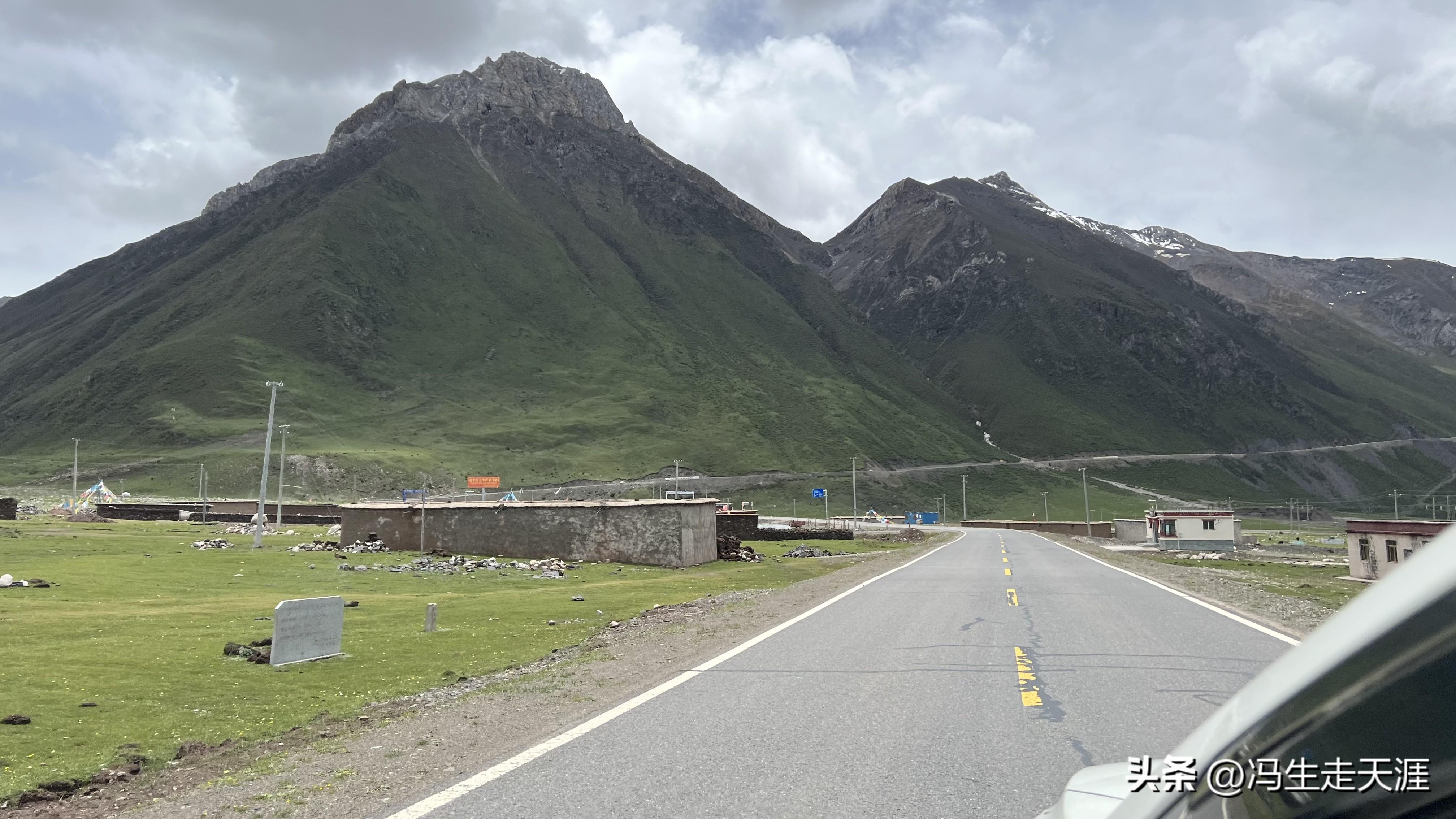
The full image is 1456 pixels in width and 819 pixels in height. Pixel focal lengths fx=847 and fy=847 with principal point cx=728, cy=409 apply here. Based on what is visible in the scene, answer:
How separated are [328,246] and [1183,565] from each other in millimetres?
183631

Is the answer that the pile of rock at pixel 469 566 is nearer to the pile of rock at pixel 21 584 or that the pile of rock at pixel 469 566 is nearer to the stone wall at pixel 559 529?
the stone wall at pixel 559 529

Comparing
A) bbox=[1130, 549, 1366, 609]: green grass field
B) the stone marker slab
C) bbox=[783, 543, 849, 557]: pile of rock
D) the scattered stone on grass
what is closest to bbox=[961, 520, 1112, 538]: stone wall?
bbox=[1130, 549, 1366, 609]: green grass field

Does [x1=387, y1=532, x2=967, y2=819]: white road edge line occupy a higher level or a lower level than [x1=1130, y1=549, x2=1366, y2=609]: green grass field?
higher

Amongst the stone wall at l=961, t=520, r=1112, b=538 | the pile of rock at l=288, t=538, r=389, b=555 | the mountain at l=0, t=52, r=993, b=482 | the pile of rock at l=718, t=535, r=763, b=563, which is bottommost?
the stone wall at l=961, t=520, r=1112, b=538

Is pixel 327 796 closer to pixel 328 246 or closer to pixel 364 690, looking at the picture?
pixel 364 690

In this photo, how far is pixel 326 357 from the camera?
515 feet

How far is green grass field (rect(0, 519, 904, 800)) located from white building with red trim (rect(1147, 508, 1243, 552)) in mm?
50802

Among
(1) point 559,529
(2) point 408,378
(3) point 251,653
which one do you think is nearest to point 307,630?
(3) point 251,653

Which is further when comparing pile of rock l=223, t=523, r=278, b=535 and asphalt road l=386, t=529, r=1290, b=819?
pile of rock l=223, t=523, r=278, b=535

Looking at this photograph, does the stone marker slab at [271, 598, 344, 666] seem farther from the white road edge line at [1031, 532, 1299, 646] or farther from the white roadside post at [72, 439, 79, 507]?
the white roadside post at [72, 439, 79, 507]

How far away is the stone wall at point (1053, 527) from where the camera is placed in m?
93.6

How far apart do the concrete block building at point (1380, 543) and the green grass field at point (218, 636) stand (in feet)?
104

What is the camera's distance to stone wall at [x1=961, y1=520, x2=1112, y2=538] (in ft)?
307

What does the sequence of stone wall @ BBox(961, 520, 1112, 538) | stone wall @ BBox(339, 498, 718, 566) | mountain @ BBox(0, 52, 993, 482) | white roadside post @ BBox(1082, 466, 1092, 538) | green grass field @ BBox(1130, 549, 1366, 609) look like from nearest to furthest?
1. green grass field @ BBox(1130, 549, 1366, 609)
2. stone wall @ BBox(339, 498, 718, 566)
3. white roadside post @ BBox(1082, 466, 1092, 538)
4. stone wall @ BBox(961, 520, 1112, 538)
5. mountain @ BBox(0, 52, 993, 482)
